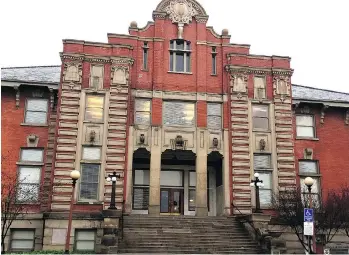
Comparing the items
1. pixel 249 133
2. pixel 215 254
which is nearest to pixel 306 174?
pixel 249 133

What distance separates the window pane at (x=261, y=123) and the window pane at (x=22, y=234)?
636 inches

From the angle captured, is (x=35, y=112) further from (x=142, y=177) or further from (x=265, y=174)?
(x=265, y=174)

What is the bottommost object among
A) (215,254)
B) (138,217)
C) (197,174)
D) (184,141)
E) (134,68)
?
(215,254)

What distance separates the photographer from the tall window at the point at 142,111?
27.9m

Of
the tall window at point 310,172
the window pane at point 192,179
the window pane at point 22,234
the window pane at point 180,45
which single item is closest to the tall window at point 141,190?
the window pane at point 192,179

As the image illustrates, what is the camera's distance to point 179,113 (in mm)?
28500

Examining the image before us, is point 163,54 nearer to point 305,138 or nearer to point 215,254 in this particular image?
point 305,138

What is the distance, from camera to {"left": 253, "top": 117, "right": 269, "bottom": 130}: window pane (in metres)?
29.1

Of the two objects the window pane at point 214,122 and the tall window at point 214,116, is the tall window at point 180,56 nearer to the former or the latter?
the tall window at point 214,116

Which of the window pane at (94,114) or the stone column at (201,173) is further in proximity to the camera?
the window pane at (94,114)

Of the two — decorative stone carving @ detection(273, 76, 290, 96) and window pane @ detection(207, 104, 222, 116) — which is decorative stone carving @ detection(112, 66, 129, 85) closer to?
window pane @ detection(207, 104, 222, 116)

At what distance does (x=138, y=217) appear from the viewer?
2488 centimetres

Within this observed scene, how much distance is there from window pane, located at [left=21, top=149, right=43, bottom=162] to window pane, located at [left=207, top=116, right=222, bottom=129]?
1133 cm

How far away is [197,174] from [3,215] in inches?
468
